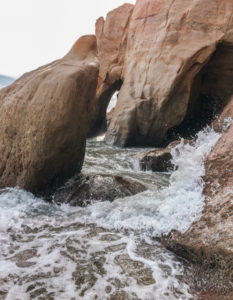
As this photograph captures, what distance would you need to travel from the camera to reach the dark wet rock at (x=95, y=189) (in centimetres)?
381

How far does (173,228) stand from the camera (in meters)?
2.74

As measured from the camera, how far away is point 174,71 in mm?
9641

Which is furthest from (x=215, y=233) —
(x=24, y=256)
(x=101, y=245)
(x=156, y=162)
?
(x=156, y=162)

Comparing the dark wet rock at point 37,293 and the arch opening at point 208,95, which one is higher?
the arch opening at point 208,95

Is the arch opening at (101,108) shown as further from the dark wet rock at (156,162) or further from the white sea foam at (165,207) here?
the white sea foam at (165,207)

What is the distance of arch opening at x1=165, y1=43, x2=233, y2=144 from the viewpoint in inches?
413

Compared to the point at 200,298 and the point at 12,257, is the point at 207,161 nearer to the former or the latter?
the point at 200,298

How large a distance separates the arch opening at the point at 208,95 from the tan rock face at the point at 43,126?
23.0ft

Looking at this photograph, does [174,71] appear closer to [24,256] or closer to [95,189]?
[95,189]

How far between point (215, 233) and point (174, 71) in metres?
8.46

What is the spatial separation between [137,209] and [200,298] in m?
1.62

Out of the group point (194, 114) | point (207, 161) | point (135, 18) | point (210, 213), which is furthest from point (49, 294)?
point (135, 18)

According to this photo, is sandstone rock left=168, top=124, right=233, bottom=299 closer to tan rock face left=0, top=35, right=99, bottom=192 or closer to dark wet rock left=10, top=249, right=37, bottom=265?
dark wet rock left=10, top=249, right=37, bottom=265

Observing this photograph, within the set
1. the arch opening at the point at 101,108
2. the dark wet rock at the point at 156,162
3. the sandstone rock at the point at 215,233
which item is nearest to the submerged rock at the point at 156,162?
the dark wet rock at the point at 156,162
